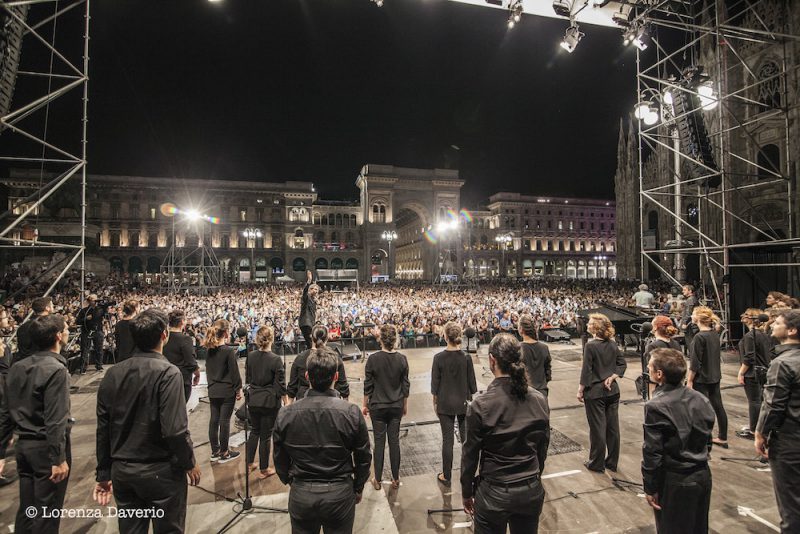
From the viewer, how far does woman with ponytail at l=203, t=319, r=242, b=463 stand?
4.97m

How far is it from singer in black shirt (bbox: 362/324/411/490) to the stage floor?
0.40 meters

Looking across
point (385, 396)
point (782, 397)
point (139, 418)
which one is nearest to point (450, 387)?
point (385, 396)

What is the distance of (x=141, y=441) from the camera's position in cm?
255

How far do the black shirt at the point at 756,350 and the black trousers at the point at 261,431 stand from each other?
6376 millimetres

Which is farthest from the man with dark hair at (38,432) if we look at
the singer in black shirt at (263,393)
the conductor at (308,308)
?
the conductor at (308,308)

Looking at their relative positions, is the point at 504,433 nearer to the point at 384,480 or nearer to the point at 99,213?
the point at 384,480

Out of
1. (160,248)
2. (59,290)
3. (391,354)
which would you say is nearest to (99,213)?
(160,248)

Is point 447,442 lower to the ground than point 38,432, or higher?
lower

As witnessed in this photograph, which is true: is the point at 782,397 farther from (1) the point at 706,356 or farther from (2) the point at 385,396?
(2) the point at 385,396

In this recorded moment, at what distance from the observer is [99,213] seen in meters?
53.7

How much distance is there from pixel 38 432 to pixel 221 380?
207cm

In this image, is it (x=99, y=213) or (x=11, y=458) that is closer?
(x=11, y=458)

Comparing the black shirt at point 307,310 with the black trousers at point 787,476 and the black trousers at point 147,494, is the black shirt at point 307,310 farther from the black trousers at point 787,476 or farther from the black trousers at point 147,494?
the black trousers at point 787,476

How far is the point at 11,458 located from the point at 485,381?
8482mm
